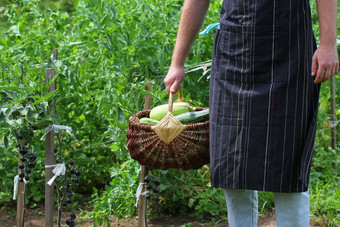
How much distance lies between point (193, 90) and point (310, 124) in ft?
4.71

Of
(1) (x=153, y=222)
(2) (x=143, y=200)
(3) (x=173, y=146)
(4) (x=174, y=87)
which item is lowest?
(1) (x=153, y=222)

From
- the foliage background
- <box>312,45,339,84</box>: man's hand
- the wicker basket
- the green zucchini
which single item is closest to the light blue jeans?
the wicker basket

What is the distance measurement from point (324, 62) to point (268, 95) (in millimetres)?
221

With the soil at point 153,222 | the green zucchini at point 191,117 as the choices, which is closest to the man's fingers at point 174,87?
the green zucchini at point 191,117

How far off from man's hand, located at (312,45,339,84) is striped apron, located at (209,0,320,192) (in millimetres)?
40

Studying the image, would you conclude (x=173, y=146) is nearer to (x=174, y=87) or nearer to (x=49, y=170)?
(x=174, y=87)

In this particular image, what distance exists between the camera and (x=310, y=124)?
6.30 feet

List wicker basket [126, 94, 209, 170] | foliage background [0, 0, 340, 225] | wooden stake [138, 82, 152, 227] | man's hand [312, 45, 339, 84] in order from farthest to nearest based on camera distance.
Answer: foliage background [0, 0, 340, 225], wooden stake [138, 82, 152, 227], wicker basket [126, 94, 209, 170], man's hand [312, 45, 339, 84]

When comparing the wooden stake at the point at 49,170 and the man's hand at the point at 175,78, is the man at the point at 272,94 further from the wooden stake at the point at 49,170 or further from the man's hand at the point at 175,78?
the wooden stake at the point at 49,170

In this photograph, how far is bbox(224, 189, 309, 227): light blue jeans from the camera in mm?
1932

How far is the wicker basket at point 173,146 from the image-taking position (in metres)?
2.08

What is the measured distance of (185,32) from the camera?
217 centimetres

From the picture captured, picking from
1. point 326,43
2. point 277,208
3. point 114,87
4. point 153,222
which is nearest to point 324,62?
point 326,43

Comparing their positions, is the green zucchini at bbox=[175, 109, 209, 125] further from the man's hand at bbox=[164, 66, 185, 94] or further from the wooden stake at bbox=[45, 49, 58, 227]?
the wooden stake at bbox=[45, 49, 58, 227]
